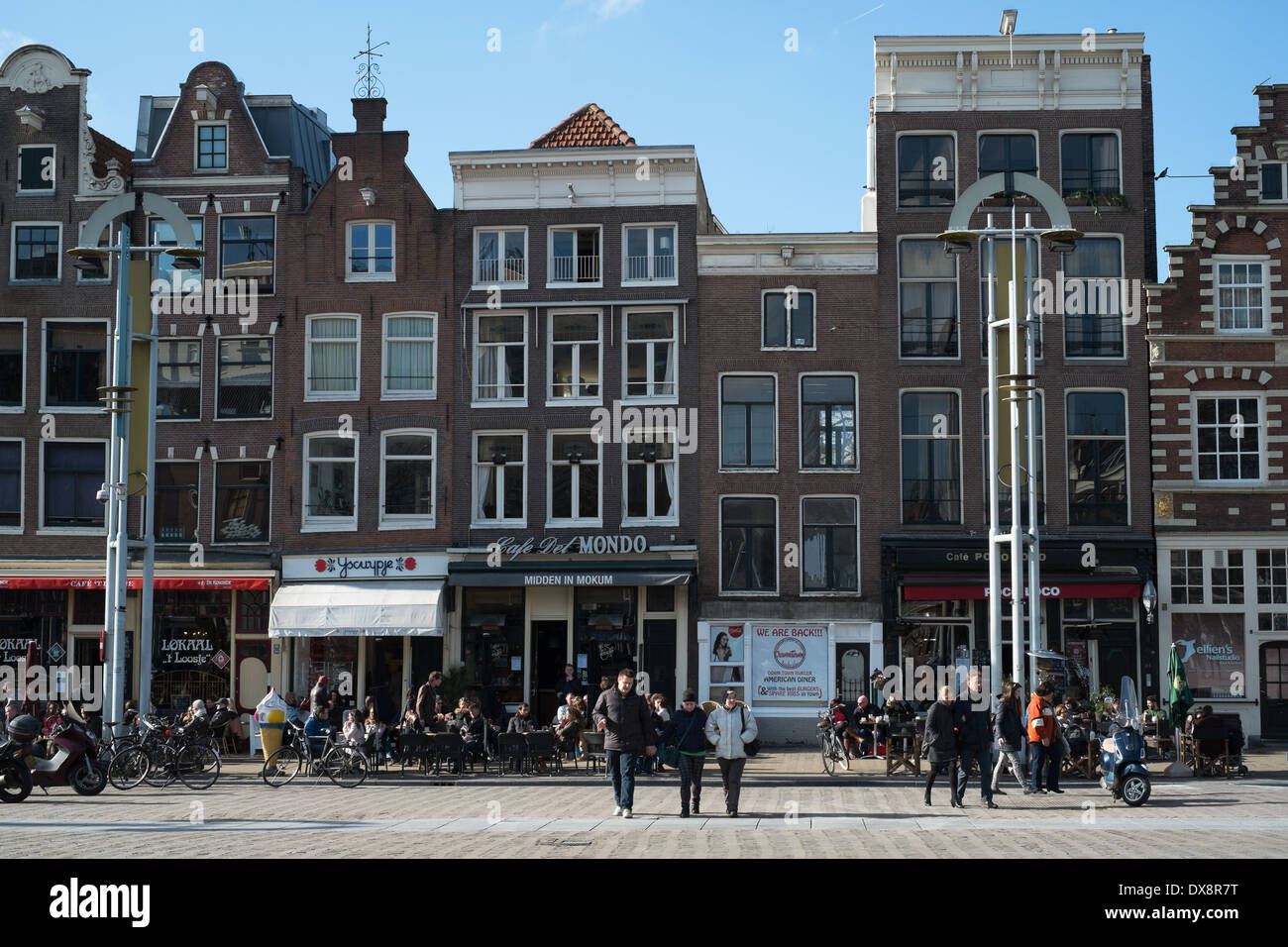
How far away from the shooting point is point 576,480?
34062mm

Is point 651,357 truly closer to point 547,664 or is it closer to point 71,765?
point 547,664

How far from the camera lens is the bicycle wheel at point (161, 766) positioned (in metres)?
23.6

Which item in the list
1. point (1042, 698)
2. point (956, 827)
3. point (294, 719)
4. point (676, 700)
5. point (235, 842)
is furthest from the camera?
point (676, 700)

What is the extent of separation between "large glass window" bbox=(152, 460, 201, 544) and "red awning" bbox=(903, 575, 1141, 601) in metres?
16.9

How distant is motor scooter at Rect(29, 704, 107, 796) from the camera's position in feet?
72.3

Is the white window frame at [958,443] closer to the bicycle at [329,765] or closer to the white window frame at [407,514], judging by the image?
the white window frame at [407,514]

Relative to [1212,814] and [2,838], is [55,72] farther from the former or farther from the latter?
[1212,814]

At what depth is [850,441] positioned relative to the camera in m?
33.6

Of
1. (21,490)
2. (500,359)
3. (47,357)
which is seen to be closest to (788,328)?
(500,359)

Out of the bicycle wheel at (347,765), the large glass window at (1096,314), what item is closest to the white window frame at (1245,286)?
the large glass window at (1096,314)

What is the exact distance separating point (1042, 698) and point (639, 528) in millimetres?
13514

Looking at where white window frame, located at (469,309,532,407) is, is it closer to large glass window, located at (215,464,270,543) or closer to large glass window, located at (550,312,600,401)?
large glass window, located at (550,312,600,401)

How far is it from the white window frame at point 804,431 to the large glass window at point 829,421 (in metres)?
0.02

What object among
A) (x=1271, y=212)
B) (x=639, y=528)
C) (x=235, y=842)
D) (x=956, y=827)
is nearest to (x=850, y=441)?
(x=639, y=528)
